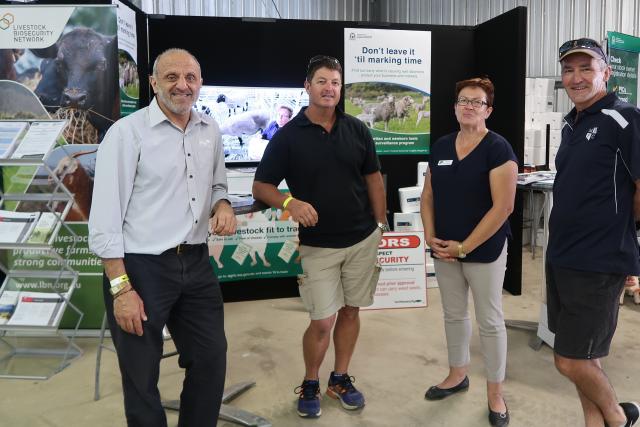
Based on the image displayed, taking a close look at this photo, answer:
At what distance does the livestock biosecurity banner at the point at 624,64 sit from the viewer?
5727 mm

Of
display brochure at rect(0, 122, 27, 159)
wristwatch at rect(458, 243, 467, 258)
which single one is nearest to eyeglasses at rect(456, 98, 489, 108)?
wristwatch at rect(458, 243, 467, 258)

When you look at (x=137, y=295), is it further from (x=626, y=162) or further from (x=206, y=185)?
(x=626, y=162)

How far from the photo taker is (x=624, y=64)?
233 inches

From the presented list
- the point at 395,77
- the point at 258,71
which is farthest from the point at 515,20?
the point at 258,71

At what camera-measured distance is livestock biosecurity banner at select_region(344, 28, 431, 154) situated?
4.90 metres

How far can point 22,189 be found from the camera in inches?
142

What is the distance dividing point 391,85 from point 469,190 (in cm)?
279

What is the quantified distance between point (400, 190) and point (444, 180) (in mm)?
2529

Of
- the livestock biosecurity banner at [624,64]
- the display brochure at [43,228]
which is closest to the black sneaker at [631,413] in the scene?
the display brochure at [43,228]

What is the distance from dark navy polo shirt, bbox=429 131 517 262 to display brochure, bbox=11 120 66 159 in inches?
77.7

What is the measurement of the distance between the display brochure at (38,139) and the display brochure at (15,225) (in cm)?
39

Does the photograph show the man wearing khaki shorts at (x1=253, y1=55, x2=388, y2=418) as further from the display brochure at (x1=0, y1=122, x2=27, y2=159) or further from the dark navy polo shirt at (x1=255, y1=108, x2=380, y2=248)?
the display brochure at (x1=0, y1=122, x2=27, y2=159)

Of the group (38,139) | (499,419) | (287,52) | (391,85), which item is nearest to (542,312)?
(499,419)

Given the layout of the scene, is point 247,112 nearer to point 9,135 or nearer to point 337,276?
point 9,135
